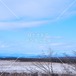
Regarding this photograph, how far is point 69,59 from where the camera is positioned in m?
11.4

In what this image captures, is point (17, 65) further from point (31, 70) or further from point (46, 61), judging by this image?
point (46, 61)

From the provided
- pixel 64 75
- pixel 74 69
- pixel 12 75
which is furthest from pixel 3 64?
pixel 74 69

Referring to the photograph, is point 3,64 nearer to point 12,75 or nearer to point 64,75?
point 12,75

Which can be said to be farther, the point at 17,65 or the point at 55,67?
the point at 17,65

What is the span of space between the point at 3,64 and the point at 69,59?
10611 mm

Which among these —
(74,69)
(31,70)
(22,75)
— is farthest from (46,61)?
(22,75)

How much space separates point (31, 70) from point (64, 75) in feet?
5.13

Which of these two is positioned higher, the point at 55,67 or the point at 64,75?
the point at 55,67

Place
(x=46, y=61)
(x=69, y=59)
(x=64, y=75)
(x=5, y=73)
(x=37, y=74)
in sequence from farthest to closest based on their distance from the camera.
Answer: (x=5, y=73) < (x=37, y=74) < (x=64, y=75) < (x=46, y=61) < (x=69, y=59)

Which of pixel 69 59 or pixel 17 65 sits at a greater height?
pixel 17 65

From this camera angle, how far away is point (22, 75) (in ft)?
55.2

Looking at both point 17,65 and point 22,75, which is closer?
point 22,75

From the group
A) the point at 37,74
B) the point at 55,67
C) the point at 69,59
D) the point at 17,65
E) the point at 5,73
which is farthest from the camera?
the point at 17,65

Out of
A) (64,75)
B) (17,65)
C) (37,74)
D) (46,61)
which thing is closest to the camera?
(46,61)
